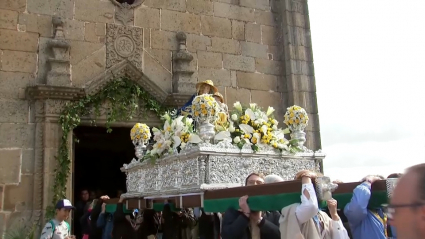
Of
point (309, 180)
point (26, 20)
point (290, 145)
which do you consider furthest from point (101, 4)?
point (309, 180)

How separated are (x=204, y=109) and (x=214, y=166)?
57cm

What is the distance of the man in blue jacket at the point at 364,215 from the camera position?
303 cm

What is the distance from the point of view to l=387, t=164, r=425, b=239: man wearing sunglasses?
1.45 metres

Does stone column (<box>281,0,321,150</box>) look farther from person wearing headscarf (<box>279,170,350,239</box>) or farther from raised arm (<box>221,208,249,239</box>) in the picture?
person wearing headscarf (<box>279,170,350,239</box>)

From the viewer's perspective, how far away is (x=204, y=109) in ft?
14.4

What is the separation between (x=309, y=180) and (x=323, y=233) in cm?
46

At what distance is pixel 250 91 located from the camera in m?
9.49

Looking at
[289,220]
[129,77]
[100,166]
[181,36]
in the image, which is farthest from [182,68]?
[289,220]

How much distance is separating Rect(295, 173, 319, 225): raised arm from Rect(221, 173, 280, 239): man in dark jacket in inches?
21.0

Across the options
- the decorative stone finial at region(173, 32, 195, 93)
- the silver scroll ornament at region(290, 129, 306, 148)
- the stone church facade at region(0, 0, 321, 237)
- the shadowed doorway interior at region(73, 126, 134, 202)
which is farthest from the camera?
the shadowed doorway interior at region(73, 126, 134, 202)

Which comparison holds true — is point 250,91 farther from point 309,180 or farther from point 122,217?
point 309,180

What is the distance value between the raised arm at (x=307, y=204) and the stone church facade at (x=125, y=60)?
5494 mm

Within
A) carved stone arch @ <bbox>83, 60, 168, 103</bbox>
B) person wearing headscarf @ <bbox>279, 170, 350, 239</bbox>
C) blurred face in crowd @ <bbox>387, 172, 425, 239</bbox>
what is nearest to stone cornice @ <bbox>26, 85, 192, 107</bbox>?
carved stone arch @ <bbox>83, 60, 168, 103</bbox>

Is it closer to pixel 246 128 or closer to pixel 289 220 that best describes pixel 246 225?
pixel 289 220
